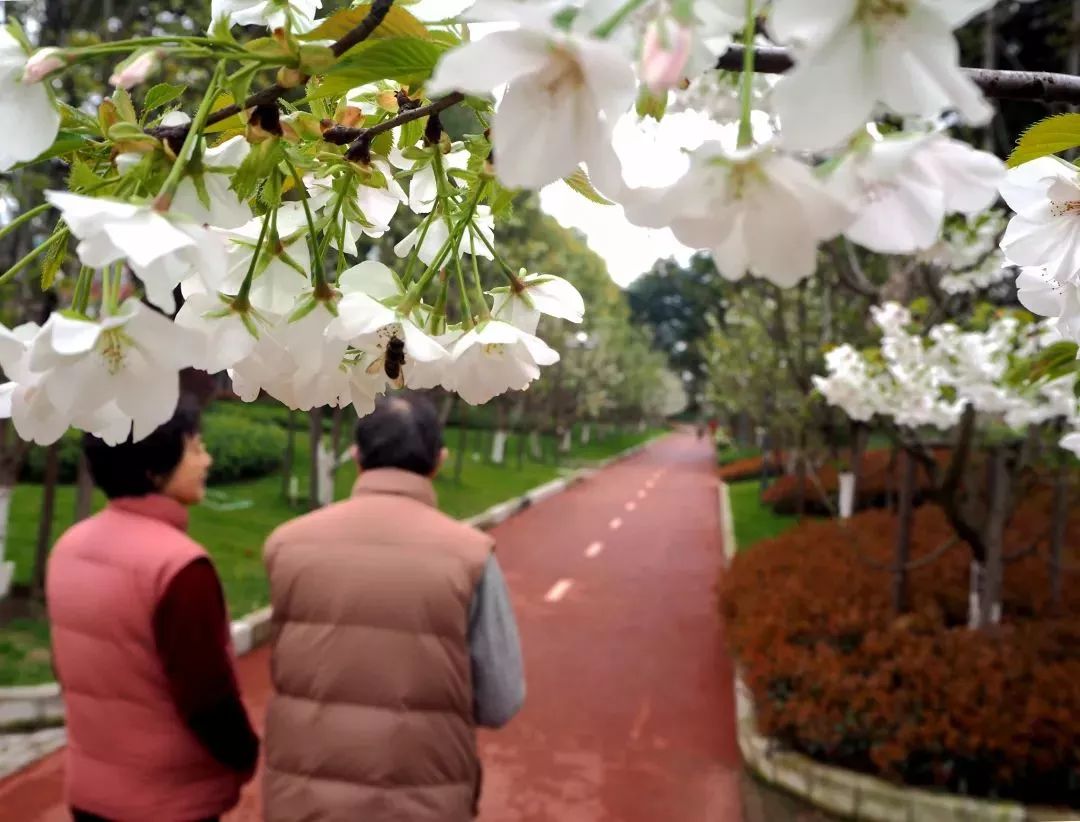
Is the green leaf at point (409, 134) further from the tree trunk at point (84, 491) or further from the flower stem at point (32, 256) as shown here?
the tree trunk at point (84, 491)

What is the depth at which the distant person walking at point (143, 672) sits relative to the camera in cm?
224

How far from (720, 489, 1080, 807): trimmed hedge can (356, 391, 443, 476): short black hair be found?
3000mm

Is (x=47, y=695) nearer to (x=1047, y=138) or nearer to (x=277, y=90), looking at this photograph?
(x=277, y=90)

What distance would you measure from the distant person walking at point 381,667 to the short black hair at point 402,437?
184 millimetres

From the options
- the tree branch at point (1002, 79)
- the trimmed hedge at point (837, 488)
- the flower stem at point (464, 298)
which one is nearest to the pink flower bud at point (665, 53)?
the tree branch at point (1002, 79)

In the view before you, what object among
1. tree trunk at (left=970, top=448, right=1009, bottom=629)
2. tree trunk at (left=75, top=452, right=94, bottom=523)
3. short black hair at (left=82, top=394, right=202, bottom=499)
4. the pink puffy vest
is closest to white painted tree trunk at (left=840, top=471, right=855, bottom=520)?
tree trunk at (left=970, top=448, right=1009, bottom=629)

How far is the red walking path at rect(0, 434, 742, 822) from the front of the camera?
4.66 m

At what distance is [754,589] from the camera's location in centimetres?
691

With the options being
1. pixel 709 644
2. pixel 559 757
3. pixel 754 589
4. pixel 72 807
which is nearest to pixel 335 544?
pixel 72 807

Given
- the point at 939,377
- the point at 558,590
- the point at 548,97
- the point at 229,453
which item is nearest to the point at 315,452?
the point at 229,453

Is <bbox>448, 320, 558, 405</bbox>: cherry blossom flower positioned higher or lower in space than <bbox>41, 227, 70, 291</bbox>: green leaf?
lower

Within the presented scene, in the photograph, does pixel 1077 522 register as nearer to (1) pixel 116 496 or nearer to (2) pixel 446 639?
(2) pixel 446 639

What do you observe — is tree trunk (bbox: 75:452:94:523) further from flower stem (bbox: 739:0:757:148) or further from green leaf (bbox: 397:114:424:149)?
flower stem (bbox: 739:0:757:148)

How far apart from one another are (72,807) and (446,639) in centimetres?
111
